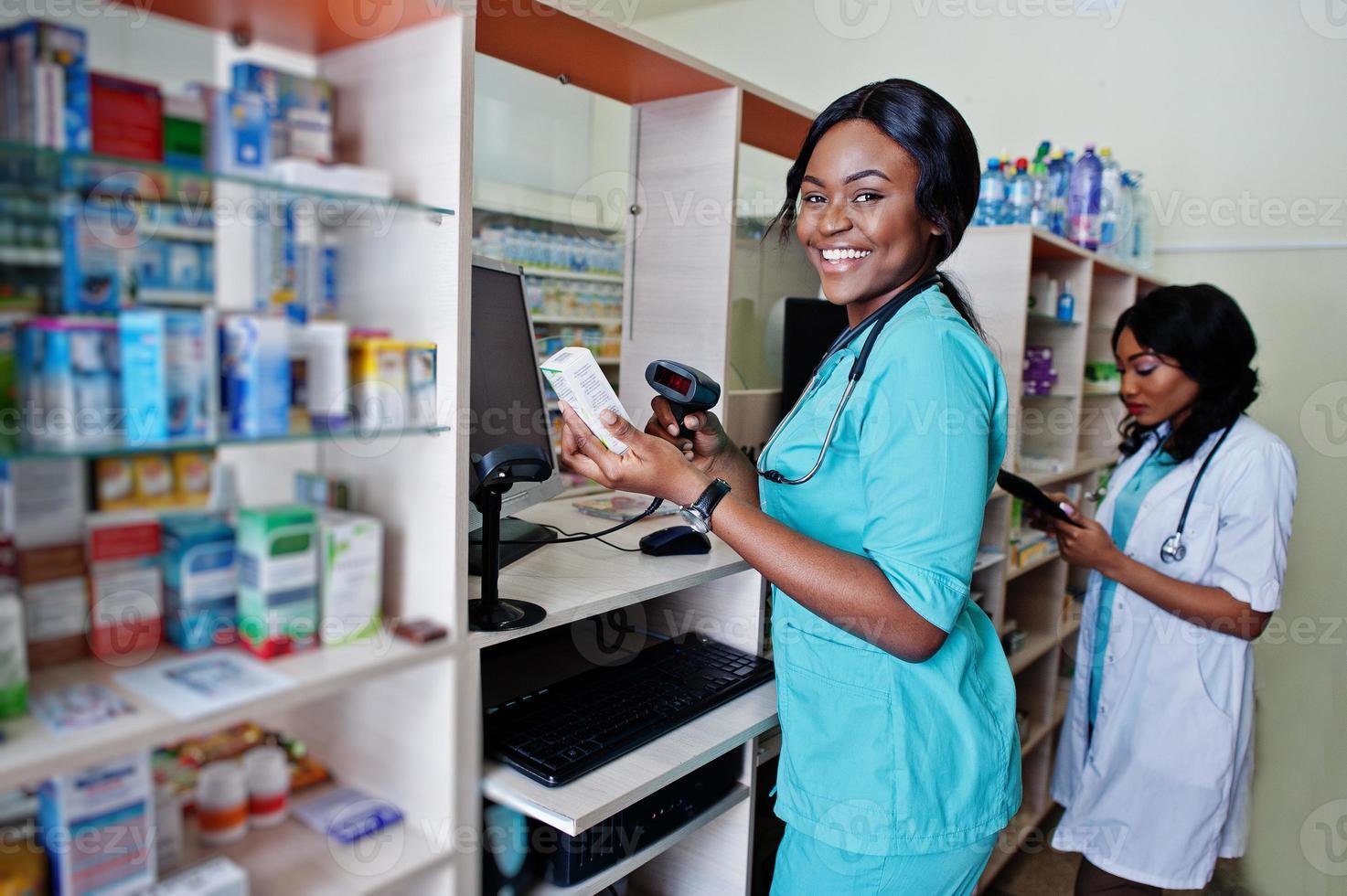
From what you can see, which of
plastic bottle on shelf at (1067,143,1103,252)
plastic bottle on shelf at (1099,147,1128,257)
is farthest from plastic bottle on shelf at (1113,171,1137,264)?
plastic bottle on shelf at (1067,143,1103,252)

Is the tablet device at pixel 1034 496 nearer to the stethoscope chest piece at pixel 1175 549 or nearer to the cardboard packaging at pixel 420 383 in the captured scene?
the stethoscope chest piece at pixel 1175 549

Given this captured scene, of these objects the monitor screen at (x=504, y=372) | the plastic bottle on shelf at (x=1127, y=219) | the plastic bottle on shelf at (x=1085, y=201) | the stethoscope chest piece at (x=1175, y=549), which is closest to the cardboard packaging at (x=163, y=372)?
the monitor screen at (x=504, y=372)

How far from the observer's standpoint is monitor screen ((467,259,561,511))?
1538mm

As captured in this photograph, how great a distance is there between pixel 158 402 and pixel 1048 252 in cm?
276

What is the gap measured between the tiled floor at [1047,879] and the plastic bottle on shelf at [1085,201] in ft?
7.09

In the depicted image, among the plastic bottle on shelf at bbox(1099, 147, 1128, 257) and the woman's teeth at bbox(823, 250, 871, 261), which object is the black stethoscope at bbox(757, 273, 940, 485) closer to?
the woman's teeth at bbox(823, 250, 871, 261)

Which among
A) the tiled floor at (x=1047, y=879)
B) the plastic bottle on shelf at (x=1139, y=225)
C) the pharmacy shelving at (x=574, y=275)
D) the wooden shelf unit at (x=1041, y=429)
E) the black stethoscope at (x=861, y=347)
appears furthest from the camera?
the pharmacy shelving at (x=574, y=275)

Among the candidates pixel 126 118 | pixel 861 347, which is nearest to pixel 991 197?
pixel 861 347

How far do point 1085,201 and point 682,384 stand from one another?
2558 mm

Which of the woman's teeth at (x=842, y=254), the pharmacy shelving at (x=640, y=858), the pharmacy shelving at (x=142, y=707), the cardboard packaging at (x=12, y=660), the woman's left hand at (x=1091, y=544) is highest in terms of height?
the woman's teeth at (x=842, y=254)

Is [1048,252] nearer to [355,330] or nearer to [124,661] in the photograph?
[355,330]

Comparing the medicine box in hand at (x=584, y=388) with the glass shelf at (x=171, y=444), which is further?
the medicine box in hand at (x=584, y=388)

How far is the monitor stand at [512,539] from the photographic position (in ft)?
4.95

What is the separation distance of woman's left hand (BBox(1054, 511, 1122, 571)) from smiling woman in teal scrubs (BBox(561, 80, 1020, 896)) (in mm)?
879
